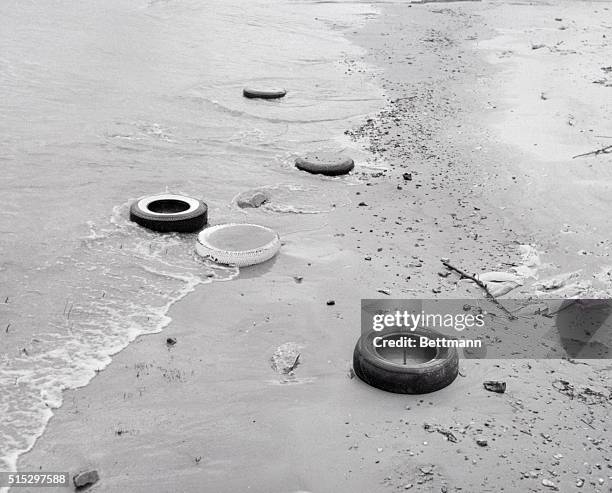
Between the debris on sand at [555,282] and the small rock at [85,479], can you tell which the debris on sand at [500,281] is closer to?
the debris on sand at [555,282]

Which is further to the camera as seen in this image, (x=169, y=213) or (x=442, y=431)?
(x=169, y=213)

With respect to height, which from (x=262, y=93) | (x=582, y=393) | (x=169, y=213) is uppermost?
(x=262, y=93)

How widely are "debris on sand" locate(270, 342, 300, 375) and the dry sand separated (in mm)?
65

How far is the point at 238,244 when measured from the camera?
7211 mm

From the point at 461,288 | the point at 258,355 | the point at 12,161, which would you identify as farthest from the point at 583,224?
the point at 12,161

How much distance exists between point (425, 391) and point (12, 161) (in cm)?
728

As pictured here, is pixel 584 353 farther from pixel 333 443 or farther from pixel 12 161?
pixel 12 161

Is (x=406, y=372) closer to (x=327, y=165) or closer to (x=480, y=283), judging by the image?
(x=480, y=283)

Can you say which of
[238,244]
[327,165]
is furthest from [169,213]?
[327,165]

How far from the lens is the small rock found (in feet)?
13.6

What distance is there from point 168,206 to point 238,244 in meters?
1.50

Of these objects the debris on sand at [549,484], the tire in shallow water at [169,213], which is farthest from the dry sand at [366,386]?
the tire in shallow water at [169,213]

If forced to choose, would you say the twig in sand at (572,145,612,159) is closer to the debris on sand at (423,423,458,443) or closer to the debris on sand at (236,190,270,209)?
the debris on sand at (236,190,270,209)

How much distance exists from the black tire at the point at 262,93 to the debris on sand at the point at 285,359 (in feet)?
29.5
